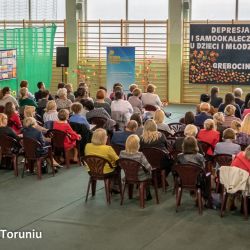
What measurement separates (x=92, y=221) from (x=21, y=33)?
12645 millimetres

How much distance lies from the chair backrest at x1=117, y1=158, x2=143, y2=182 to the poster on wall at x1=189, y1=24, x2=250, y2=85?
36.2 feet

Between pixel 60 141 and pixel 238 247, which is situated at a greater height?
pixel 60 141

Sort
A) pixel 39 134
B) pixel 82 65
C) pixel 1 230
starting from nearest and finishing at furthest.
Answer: pixel 1 230 < pixel 39 134 < pixel 82 65

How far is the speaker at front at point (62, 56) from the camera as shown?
2000cm

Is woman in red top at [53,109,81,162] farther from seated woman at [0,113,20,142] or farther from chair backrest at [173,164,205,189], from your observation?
chair backrest at [173,164,205,189]

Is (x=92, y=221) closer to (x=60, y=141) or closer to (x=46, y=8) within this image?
(x=60, y=141)

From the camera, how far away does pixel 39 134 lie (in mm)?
10625

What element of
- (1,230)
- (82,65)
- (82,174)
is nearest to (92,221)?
(1,230)

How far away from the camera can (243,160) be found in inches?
324

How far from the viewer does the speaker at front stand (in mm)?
20000

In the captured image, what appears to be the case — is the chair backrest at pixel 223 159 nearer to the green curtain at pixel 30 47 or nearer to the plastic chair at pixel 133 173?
the plastic chair at pixel 133 173

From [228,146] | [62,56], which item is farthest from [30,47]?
[228,146]

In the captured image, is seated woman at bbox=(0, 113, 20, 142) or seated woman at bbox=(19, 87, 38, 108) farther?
seated woman at bbox=(19, 87, 38, 108)

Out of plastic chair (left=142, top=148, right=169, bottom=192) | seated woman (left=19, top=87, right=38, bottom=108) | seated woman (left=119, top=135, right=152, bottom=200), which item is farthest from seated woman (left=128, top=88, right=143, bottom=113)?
seated woman (left=119, top=135, right=152, bottom=200)
